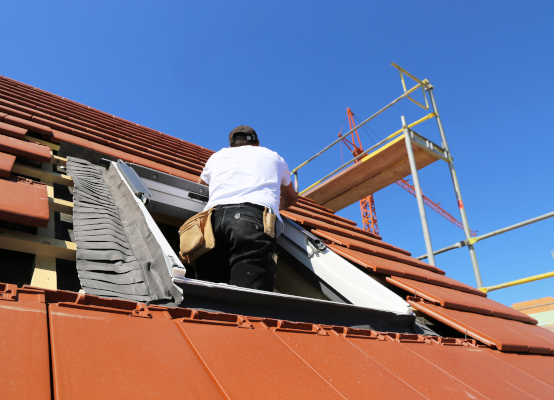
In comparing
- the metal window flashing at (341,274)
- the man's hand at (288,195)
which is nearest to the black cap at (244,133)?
the man's hand at (288,195)

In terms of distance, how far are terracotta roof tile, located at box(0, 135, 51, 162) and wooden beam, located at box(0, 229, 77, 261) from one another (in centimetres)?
70

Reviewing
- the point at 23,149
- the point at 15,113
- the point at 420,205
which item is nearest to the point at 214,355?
the point at 23,149

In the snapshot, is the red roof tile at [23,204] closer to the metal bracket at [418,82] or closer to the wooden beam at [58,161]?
the wooden beam at [58,161]

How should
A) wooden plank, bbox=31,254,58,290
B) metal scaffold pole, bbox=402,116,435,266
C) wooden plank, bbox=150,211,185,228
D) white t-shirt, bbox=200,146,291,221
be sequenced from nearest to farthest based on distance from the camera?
wooden plank, bbox=31,254,58,290
white t-shirt, bbox=200,146,291,221
wooden plank, bbox=150,211,185,228
metal scaffold pole, bbox=402,116,435,266

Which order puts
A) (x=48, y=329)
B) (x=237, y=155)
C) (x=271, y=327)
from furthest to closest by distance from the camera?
(x=237, y=155) → (x=271, y=327) → (x=48, y=329)

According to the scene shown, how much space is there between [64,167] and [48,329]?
176cm

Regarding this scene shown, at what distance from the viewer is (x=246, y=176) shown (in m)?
2.30

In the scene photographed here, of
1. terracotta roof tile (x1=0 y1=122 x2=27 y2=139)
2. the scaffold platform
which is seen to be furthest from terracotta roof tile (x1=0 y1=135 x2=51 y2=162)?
the scaffold platform

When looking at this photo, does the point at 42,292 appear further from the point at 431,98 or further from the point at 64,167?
the point at 431,98

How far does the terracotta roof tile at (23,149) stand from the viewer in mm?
1938

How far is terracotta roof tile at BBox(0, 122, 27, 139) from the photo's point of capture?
7.37 ft

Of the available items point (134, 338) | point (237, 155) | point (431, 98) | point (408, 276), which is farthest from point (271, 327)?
point (431, 98)

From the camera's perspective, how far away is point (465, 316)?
2.23 metres

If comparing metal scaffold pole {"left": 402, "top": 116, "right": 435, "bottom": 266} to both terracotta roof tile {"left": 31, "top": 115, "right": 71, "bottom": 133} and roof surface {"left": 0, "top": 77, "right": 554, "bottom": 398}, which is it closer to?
roof surface {"left": 0, "top": 77, "right": 554, "bottom": 398}
